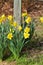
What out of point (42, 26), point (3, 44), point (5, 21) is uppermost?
point (5, 21)

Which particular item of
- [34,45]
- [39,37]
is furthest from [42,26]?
[34,45]

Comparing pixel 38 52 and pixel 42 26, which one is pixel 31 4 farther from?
pixel 38 52

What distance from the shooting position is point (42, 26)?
7352 mm

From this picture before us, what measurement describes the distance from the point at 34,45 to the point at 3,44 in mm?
980

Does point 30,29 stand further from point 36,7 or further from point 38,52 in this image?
point 36,7

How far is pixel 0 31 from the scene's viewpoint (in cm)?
484

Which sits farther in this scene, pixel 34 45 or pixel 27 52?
pixel 34 45

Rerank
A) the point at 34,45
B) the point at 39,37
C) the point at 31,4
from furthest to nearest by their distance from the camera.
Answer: the point at 31,4
the point at 39,37
the point at 34,45

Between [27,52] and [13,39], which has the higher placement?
[13,39]

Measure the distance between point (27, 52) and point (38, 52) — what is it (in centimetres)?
20

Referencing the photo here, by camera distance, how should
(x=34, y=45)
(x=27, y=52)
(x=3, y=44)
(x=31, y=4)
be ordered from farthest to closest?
(x=31, y=4)
(x=34, y=45)
(x=27, y=52)
(x=3, y=44)

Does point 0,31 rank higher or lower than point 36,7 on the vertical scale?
higher

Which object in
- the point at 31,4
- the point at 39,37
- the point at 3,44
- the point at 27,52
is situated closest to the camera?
the point at 3,44

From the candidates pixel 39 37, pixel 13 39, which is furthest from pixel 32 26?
pixel 39 37
